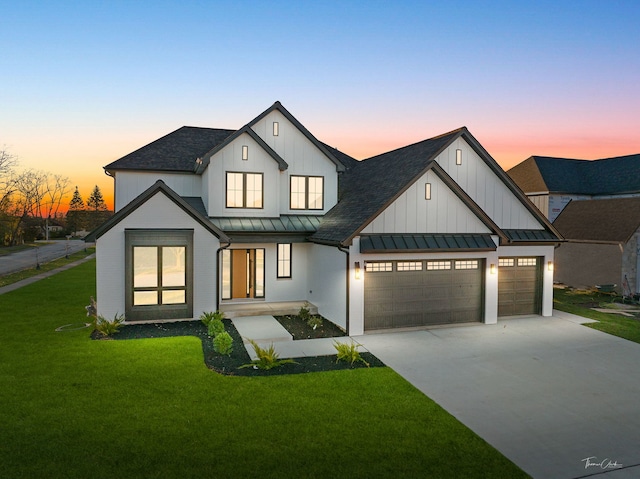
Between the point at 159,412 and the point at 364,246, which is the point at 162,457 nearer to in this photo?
the point at 159,412

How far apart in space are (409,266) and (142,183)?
11.4 m

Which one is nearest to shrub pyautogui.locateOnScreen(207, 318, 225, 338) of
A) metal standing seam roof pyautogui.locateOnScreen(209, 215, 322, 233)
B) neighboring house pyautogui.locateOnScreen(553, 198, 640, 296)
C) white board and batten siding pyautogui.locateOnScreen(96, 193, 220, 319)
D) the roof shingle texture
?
white board and batten siding pyautogui.locateOnScreen(96, 193, 220, 319)

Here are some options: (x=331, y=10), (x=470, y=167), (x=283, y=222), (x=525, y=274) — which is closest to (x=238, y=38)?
(x=331, y=10)

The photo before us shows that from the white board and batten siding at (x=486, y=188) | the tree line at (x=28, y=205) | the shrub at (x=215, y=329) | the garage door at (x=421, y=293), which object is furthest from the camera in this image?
the tree line at (x=28, y=205)

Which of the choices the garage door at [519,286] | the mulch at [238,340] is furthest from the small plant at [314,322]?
the garage door at [519,286]

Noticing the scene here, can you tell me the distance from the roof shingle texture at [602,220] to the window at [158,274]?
2147 centimetres

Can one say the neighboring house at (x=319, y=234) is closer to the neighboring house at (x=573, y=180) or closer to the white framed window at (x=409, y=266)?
the white framed window at (x=409, y=266)

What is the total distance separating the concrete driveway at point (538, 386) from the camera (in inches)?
251

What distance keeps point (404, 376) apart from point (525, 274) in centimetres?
909

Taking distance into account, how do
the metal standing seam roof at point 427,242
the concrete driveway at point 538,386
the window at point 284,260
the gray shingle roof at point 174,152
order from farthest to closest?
the gray shingle roof at point 174,152 < the window at point 284,260 < the metal standing seam roof at point 427,242 < the concrete driveway at point 538,386

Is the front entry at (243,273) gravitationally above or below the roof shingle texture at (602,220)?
below

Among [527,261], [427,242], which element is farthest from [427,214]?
[527,261]

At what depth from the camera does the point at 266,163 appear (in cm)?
1706

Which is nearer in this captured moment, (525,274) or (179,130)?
(525,274)
